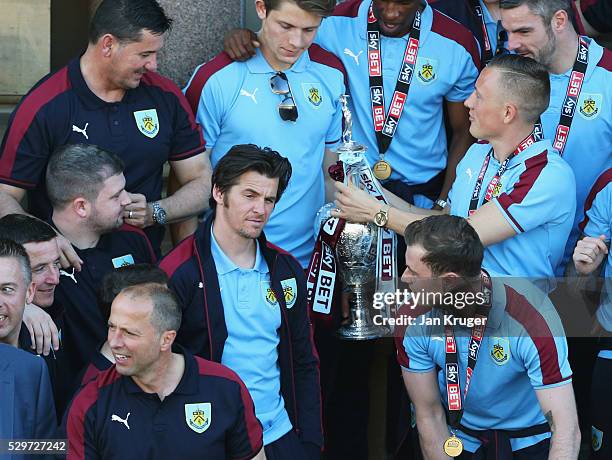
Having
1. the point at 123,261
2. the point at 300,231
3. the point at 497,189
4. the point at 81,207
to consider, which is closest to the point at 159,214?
the point at 123,261

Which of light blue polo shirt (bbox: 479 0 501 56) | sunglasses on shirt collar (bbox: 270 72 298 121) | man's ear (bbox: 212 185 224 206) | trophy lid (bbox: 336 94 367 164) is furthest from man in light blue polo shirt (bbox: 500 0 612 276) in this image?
man's ear (bbox: 212 185 224 206)

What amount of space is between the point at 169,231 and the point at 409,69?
1489 mm

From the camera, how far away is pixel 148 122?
6.05 m

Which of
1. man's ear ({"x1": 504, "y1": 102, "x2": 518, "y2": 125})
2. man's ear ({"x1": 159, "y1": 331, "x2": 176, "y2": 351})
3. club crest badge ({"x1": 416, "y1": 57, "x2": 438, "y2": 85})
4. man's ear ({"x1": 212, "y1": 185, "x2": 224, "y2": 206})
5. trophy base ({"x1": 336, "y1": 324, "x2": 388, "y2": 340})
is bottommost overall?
trophy base ({"x1": 336, "y1": 324, "x2": 388, "y2": 340})

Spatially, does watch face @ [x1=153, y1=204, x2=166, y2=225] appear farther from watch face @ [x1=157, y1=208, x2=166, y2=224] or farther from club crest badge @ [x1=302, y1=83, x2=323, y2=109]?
club crest badge @ [x1=302, y1=83, x2=323, y2=109]

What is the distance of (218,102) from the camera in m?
6.24

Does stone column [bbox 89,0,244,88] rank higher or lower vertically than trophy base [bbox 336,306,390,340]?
higher

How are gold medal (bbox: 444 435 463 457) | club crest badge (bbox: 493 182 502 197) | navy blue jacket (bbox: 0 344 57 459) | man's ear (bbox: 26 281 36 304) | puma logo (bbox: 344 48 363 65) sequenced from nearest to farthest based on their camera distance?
1. navy blue jacket (bbox: 0 344 57 459)
2. man's ear (bbox: 26 281 36 304)
3. gold medal (bbox: 444 435 463 457)
4. club crest badge (bbox: 493 182 502 197)
5. puma logo (bbox: 344 48 363 65)

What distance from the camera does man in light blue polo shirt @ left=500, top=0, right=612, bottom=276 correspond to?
6.25 metres

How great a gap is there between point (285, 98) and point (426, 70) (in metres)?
0.73

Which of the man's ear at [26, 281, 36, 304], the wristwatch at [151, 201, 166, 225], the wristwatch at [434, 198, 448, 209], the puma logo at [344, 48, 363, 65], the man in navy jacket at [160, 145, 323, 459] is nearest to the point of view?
the man's ear at [26, 281, 36, 304]

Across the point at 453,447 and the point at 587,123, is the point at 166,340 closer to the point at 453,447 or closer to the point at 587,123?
the point at 453,447

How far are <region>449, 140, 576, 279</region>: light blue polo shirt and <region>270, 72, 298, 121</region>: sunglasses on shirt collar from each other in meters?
0.80

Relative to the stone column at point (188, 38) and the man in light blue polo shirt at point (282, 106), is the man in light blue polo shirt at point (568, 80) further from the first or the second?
the stone column at point (188, 38)
